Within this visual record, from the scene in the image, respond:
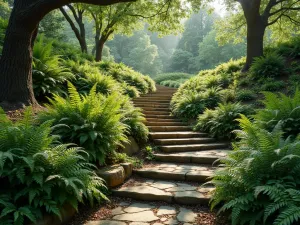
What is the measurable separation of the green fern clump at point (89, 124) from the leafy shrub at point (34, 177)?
2.72 ft

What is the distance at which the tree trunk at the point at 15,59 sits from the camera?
600 centimetres

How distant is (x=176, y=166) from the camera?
19.6 feet

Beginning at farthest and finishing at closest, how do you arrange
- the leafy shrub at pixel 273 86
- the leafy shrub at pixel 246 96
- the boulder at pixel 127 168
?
the leafy shrub at pixel 273 86, the leafy shrub at pixel 246 96, the boulder at pixel 127 168

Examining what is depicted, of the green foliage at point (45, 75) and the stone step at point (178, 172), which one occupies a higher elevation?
the green foliage at point (45, 75)

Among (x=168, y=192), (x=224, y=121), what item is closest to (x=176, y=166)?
(x=168, y=192)

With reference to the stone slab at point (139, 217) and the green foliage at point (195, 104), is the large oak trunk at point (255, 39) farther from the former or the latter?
the stone slab at point (139, 217)

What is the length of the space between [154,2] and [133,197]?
13.8 meters

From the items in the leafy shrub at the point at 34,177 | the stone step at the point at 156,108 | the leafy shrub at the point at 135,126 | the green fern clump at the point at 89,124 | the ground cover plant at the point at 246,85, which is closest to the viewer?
the leafy shrub at the point at 34,177

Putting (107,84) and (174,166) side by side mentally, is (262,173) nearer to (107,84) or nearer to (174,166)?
(174,166)

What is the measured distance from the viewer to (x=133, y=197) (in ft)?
15.4

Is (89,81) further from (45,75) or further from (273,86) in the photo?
(273,86)

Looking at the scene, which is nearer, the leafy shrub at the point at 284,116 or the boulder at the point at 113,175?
the boulder at the point at 113,175

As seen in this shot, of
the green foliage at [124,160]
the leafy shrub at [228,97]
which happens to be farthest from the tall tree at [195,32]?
the green foliage at [124,160]

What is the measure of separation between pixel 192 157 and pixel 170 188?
1605 mm
